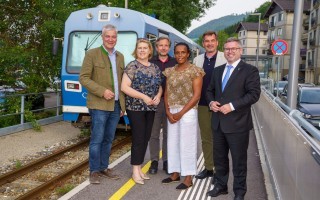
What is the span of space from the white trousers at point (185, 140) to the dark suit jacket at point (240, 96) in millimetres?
573

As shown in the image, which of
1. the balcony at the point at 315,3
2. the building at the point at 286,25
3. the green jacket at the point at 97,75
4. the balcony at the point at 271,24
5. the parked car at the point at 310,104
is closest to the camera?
the green jacket at the point at 97,75

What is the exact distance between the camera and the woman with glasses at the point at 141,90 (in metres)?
5.31

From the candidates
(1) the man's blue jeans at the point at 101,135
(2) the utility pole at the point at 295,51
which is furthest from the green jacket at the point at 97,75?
(2) the utility pole at the point at 295,51

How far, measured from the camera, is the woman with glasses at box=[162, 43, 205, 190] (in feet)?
17.1

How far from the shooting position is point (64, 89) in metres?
9.18

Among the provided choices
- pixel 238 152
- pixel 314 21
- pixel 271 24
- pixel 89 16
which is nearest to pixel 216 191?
pixel 238 152

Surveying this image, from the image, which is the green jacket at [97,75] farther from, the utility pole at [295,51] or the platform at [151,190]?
the utility pole at [295,51]

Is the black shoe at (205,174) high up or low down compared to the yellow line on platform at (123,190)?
up

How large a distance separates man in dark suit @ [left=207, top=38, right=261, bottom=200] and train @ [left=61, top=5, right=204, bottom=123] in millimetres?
4381

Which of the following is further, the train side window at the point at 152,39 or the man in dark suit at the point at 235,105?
the train side window at the point at 152,39

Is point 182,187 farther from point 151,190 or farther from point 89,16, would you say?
point 89,16

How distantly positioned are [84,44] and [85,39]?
119 mm

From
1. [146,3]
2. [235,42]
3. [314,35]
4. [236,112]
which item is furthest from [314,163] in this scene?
[314,35]

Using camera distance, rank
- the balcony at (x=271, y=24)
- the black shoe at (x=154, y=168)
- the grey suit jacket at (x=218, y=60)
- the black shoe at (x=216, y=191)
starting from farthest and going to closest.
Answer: the balcony at (x=271, y=24) → the black shoe at (x=154, y=168) → the grey suit jacket at (x=218, y=60) → the black shoe at (x=216, y=191)
